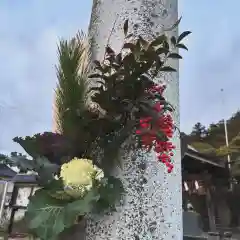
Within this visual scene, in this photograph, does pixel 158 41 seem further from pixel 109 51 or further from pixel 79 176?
pixel 79 176

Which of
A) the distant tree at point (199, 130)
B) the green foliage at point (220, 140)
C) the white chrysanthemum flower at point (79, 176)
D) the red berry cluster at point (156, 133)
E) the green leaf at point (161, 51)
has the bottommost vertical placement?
the white chrysanthemum flower at point (79, 176)

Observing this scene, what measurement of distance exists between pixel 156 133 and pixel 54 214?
1.05 feet

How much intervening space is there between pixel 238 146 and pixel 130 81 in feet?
29.0

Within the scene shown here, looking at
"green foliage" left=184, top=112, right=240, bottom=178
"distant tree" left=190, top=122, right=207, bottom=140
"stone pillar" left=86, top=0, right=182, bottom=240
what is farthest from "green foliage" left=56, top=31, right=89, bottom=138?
"distant tree" left=190, top=122, right=207, bottom=140

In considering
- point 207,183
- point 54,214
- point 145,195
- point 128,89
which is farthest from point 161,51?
point 207,183

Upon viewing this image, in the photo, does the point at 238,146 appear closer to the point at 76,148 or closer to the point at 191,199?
the point at 191,199

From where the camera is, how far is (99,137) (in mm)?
1018

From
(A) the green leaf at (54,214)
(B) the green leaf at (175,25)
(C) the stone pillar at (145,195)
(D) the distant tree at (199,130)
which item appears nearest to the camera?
(A) the green leaf at (54,214)

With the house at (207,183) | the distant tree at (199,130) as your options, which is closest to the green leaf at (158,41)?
the house at (207,183)

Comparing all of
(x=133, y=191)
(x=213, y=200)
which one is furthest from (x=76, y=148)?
(x=213, y=200)

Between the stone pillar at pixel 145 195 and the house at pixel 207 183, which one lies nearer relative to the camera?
the stone pillar at pixel 145 195

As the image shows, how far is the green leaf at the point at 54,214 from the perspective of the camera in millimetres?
883

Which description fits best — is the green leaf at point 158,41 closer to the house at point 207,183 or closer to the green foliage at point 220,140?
the green foliage at point 220,140

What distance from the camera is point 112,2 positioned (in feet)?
3.86
